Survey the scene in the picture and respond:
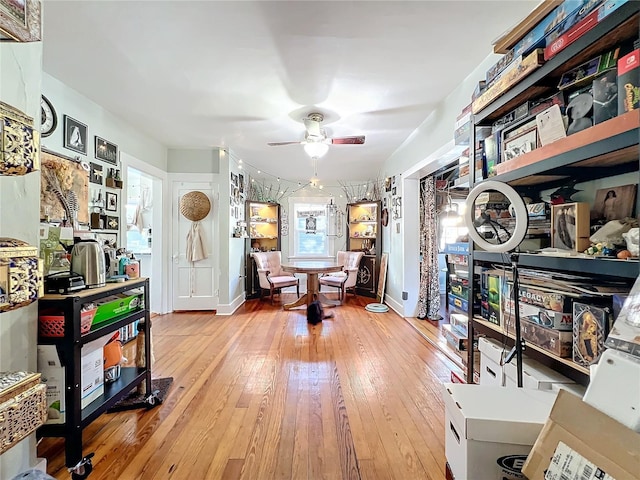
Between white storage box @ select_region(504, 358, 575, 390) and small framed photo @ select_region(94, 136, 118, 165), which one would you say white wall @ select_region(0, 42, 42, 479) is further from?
white storage box @ select_region(504, 358, 575, 390)

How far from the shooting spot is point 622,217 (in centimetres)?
119

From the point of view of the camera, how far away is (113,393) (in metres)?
1.75

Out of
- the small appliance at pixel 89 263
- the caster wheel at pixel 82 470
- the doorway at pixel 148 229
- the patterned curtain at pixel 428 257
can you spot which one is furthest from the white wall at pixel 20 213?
the patterned curtain at pixel 428 257

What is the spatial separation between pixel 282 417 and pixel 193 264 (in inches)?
130

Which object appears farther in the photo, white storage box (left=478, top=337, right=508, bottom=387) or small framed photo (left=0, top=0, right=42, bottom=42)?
white storage box (left=478, top=337, right=508, bottom=387)

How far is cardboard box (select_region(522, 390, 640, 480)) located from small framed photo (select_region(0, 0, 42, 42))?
1.97 m

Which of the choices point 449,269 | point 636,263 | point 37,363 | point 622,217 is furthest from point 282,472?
point 449,269

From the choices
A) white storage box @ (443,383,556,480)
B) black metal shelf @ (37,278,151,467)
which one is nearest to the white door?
black metal shelf @ (37,278,151,467)

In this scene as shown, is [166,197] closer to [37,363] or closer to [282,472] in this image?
[37,363]

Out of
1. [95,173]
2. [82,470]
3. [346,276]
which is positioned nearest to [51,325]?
[82,470]

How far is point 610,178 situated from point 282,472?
211cm

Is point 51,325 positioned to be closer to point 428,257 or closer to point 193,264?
point 193,264

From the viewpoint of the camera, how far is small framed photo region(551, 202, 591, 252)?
1.23m

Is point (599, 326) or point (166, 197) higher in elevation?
point (166, 197)
